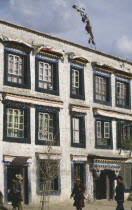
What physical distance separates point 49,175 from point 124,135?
32.6ft

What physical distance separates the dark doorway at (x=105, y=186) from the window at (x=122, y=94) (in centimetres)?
500

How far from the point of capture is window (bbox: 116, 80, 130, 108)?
106ft

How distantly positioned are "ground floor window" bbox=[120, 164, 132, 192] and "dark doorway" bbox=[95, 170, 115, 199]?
4.56 feet

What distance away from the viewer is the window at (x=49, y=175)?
2375 centimetres

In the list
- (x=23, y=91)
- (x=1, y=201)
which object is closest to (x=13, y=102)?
(x=23, y=91)

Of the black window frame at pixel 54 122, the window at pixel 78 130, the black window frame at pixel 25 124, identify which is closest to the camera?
the black window frame at pixel 25 124

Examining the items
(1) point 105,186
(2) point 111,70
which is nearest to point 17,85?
(2) point 111,70

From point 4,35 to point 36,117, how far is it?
485 centimetres

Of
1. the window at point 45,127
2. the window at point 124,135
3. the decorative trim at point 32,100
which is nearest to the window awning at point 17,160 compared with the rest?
the window at point 45,127

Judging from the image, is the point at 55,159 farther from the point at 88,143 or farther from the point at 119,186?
the point at 119,186

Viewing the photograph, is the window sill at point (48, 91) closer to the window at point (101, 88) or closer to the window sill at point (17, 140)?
the window sill at point (17, 140)

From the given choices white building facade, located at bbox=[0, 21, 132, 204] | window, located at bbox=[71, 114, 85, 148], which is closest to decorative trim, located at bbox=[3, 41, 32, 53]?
white building facade, located at bbox=[0, 21, 132, 204]

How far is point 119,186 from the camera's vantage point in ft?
56.5

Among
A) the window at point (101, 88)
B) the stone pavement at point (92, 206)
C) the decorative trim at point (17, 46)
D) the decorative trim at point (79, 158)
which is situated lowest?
the stone pavement at point (92, 206)
